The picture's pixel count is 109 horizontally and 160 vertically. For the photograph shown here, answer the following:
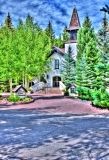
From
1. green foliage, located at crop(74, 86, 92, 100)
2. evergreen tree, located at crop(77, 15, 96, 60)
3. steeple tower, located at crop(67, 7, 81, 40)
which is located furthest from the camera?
steeple tower, located at crop(67, 7, 81, 40)

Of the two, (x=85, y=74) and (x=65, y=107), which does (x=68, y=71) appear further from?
(x=65, y=107)

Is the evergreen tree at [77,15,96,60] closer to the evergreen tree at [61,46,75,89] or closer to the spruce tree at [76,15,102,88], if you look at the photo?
the spruce tree at [76,15,102,88]

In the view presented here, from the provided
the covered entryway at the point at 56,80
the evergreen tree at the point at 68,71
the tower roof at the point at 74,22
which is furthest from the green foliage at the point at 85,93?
the tower roof at the point at 74,22

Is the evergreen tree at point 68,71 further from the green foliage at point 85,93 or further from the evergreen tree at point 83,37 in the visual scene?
the green foliage at point 85,93

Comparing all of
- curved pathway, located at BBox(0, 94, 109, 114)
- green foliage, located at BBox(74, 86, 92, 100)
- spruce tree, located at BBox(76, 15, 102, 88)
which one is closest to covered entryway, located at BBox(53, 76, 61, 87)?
spruce tree, located at BBox(76, 15, 102, 88)

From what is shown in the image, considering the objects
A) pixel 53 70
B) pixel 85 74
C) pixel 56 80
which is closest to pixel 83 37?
pixel 53 70

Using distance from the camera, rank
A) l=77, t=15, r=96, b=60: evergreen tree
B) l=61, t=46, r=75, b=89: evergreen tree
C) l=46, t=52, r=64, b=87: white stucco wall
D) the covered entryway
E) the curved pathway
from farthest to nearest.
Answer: the covered entryway, l=46, t=52, r=64, b=87: white stucco wall, l=77, t=15, r=96, b=60: evergreen tree, l=61, t=46, r=75, b=89: evergreen tree, the curved pathway

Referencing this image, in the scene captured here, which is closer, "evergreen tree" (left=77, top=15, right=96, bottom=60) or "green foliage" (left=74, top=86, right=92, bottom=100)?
"green foliage" (left=74, top=86, right=92, bottom=100)

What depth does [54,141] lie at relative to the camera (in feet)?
29.9

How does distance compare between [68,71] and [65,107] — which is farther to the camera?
[68,71]

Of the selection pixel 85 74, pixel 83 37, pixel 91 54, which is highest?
pixel 83 37

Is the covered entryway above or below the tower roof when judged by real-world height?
below

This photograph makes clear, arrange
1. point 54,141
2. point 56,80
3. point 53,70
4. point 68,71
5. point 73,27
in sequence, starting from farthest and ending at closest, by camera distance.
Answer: point 73,27 → point 56,80 → point 53,70 → point 68,71 → point 54,141

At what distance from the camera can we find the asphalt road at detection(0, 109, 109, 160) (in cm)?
754
